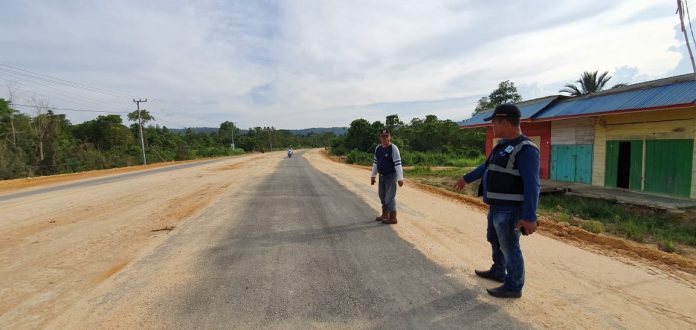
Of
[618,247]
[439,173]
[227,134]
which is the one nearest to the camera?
[618,247]

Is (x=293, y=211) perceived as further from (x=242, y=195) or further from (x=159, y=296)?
(x=159, y=296)

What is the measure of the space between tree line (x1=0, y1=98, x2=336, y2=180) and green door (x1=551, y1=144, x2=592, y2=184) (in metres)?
32.3

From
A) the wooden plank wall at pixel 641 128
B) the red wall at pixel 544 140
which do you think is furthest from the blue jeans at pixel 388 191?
the red wall at pixel 544 140

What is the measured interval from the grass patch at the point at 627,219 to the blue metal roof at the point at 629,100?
2796 mm

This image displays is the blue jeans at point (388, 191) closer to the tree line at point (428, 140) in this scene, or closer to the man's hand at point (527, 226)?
the man's hand at point (527, 226)

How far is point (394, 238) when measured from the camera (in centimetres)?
572

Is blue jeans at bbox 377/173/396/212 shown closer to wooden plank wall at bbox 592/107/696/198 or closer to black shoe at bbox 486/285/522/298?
black shoe at bbox 486/285/522/298

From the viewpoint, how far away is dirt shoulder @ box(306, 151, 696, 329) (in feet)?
10.4

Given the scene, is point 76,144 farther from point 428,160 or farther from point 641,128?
point 641,128

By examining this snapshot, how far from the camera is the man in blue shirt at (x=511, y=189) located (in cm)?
318

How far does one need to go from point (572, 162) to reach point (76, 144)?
4350 cm

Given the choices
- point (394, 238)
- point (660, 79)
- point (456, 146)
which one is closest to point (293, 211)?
point (394, 238)

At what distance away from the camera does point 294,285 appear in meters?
3.85

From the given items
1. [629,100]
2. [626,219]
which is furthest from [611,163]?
[626,219]
